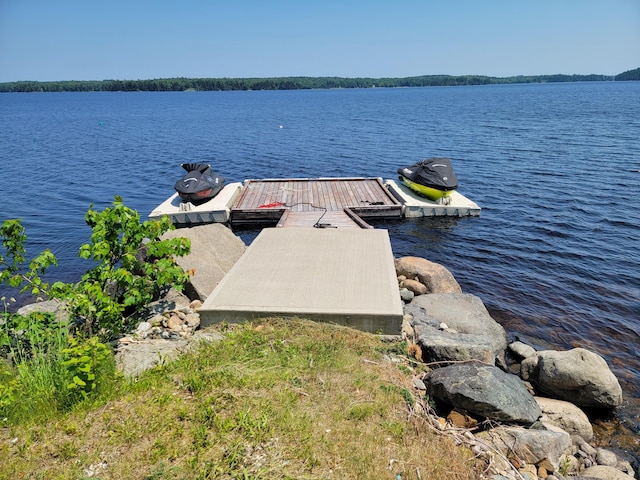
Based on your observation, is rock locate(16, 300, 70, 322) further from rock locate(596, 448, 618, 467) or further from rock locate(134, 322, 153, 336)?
rock locate(596, 448, 618, 467)

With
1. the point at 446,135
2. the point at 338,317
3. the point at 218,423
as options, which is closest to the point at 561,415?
the point at 338,317

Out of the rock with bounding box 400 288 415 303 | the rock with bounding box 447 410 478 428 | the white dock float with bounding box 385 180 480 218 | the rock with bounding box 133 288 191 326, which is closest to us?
the rock with bounding box 447 410 478 428

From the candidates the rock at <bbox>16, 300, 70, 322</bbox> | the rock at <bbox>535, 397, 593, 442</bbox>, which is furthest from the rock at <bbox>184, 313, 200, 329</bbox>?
the rock at <bbox>535, 397, 593, 442</bbox>

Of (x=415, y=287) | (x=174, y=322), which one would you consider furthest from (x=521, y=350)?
(x=174, y=322)

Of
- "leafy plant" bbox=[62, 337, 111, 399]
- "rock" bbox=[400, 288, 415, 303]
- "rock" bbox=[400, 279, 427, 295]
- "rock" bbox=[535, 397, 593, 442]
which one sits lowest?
"rock" bbox=[535, 397, 593, 442]

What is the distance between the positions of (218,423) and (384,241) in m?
6.19

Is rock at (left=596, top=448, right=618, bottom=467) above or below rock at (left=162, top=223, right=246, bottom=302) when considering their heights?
below

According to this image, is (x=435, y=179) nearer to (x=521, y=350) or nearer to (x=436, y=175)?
(x=436, y=175)

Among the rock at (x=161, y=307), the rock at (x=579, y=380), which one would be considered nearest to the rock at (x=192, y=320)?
the rock at (x=161, y=307)

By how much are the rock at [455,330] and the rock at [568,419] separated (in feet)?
3.46

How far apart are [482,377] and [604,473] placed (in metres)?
1.94

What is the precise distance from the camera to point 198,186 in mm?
17156

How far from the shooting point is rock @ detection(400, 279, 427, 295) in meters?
10.6

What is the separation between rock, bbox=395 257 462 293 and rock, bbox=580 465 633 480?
17.3 ft
